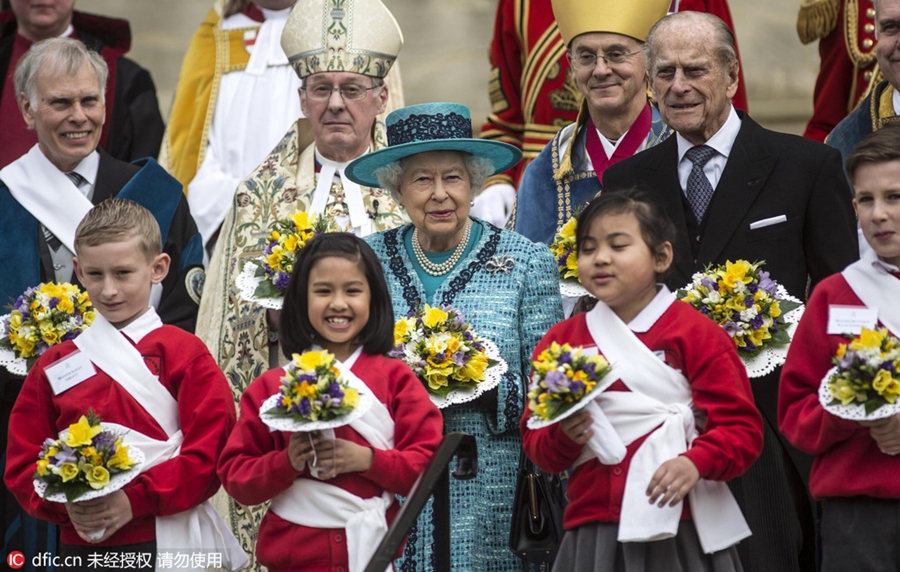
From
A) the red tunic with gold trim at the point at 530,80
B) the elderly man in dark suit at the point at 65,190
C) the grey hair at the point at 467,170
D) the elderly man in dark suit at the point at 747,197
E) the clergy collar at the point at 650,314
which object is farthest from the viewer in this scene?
the red tunic with gold trim at the point at 530,80

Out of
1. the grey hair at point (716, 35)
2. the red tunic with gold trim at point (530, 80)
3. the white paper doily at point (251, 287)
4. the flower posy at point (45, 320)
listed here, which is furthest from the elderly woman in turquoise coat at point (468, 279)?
the red tunic with gold trim at point (530, 80)

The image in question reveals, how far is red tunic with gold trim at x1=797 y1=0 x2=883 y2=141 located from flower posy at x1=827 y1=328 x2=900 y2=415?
128 inches

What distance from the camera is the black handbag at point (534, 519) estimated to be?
551 cm

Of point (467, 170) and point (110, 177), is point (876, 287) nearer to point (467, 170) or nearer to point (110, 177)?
point (467, 170)

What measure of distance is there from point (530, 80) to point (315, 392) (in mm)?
4043

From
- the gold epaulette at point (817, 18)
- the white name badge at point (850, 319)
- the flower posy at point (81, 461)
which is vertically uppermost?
the gold epaulette at point (817, 18)

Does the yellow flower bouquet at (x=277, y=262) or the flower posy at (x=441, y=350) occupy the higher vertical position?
the yellow flower bouquet at (x=277, y=262)

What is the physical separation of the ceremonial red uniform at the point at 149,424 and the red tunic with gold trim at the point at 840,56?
3.57m

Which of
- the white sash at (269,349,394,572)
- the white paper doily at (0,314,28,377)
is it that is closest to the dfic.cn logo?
the white paper doily at (0,314,28,377)

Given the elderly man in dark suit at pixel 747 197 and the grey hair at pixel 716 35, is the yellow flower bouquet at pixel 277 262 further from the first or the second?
the grey hair at pixel 716 35

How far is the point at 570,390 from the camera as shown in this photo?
15.6 feet

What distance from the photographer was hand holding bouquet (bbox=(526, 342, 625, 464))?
187 inches

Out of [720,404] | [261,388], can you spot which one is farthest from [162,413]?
[720,404]

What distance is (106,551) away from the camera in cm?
548
